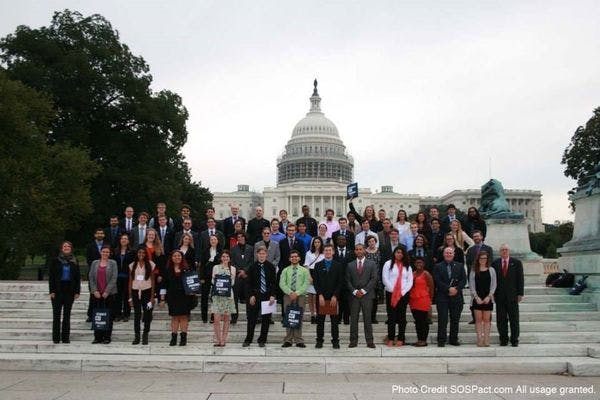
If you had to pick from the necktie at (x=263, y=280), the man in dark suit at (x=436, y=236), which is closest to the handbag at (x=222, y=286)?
the necktie at (x=263, y=280)

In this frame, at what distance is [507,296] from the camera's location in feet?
32.6

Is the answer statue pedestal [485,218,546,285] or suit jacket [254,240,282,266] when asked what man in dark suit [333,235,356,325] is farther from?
statue pedestal [485,218,546,285]

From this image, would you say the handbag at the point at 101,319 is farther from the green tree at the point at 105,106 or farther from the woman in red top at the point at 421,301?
the green tree at the point at 105,106

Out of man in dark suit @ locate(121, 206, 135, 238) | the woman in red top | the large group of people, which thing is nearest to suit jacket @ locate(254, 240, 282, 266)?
A: the large group of people

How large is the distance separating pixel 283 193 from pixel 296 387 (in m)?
111

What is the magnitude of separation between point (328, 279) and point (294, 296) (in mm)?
666

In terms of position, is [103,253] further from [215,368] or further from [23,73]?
[23,73]

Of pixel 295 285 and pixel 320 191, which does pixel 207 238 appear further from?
pixel 320 191

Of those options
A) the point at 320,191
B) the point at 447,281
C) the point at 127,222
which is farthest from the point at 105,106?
the point at 320,191

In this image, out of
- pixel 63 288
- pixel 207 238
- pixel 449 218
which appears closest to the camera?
pixel 63 288

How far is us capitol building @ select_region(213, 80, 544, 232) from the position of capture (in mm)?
117562

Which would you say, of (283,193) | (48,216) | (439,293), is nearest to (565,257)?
(439,293)

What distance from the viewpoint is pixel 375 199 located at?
128750mm

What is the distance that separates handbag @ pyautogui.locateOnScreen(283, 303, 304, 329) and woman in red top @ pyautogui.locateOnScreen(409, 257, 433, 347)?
2022 mm
